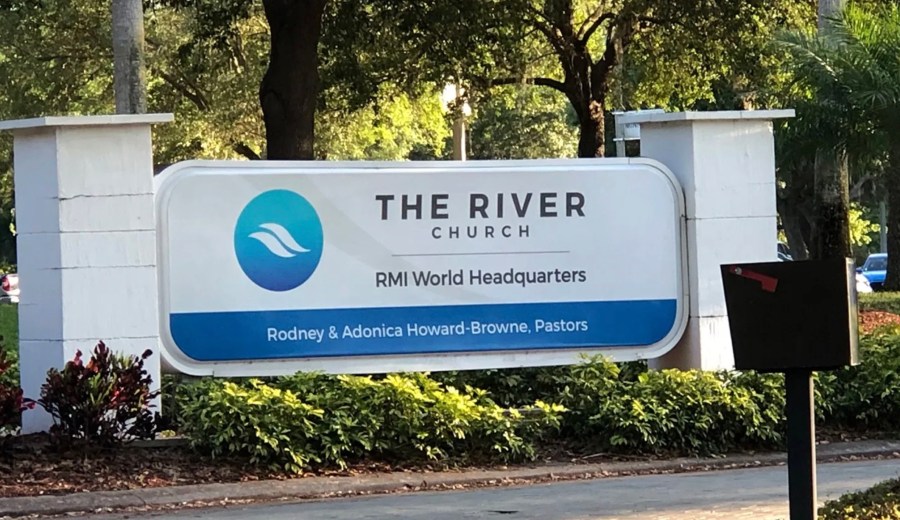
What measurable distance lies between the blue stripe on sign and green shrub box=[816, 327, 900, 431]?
143cm

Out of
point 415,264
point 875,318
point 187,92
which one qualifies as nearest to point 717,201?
point 415,264

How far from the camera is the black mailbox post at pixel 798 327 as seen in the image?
4.89 m

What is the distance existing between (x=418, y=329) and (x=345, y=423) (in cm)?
144

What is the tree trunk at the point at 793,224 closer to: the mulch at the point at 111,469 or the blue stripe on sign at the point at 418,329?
the blue stripe on sign at the point at 418,329

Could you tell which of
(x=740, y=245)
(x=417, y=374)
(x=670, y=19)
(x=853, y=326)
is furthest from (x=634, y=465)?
(x=670, y=19)

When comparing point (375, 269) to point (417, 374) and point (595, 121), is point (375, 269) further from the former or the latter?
point (595, 121)

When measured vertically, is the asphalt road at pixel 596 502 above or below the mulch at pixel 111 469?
below

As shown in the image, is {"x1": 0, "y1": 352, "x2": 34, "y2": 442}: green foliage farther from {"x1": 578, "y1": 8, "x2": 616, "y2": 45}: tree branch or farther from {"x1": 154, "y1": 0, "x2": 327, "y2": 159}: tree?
{"x1": 578, "y1": 8, "x2": 616, "y2": 45}: tree branch

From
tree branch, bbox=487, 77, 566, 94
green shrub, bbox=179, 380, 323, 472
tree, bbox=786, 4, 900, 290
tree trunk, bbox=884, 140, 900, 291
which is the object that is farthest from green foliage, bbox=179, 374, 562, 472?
tree branch, bbox=487, 77, 566, 94

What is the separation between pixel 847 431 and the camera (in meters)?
10.5

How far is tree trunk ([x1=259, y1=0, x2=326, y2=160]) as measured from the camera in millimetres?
16562

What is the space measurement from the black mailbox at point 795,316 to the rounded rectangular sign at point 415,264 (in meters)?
5.50

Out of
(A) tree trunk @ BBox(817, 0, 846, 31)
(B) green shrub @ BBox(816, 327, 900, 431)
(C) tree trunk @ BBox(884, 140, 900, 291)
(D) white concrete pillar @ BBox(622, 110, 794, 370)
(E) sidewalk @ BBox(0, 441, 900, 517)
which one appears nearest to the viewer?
(E) sidewalk @ BBox(0, 441, 900, 517)

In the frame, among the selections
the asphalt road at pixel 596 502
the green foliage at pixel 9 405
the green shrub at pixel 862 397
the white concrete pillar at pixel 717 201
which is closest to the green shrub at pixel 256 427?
the asphalt road at pixel 596 502
